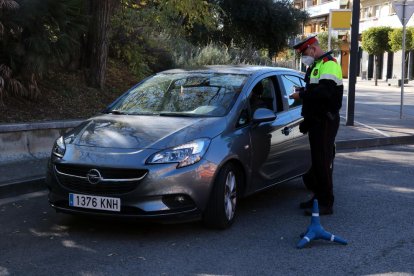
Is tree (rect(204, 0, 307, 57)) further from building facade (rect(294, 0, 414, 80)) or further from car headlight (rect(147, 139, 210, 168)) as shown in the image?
car headlight (rect(147, 139, 210, 168))

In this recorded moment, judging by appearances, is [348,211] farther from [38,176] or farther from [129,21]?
[129,21]

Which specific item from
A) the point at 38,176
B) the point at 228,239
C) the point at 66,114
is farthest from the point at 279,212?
the point at 66,114

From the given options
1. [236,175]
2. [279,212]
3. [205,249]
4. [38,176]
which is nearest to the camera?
[205,249]

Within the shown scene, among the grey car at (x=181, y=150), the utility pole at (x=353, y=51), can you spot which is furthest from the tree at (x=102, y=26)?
the grey car at (x=181, y=150)

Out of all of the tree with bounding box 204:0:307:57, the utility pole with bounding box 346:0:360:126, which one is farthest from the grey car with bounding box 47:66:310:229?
the tree with bounding box 204:0:307:57

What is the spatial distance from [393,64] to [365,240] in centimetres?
4813

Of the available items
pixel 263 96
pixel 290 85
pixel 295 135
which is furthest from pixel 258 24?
pixel 263 96

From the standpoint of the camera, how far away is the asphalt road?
4.46 meters

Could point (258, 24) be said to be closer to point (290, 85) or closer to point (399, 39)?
point (399, 39)

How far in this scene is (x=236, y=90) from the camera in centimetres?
601

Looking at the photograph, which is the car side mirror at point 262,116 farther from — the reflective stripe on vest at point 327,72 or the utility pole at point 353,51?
the utility pole at point 353,51

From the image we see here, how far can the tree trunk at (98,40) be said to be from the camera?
11484mm

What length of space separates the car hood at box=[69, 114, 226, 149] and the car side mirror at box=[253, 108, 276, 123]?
1.37 ft

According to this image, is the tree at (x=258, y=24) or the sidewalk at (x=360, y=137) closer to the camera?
the sidewalk at (x=360, y=137)
